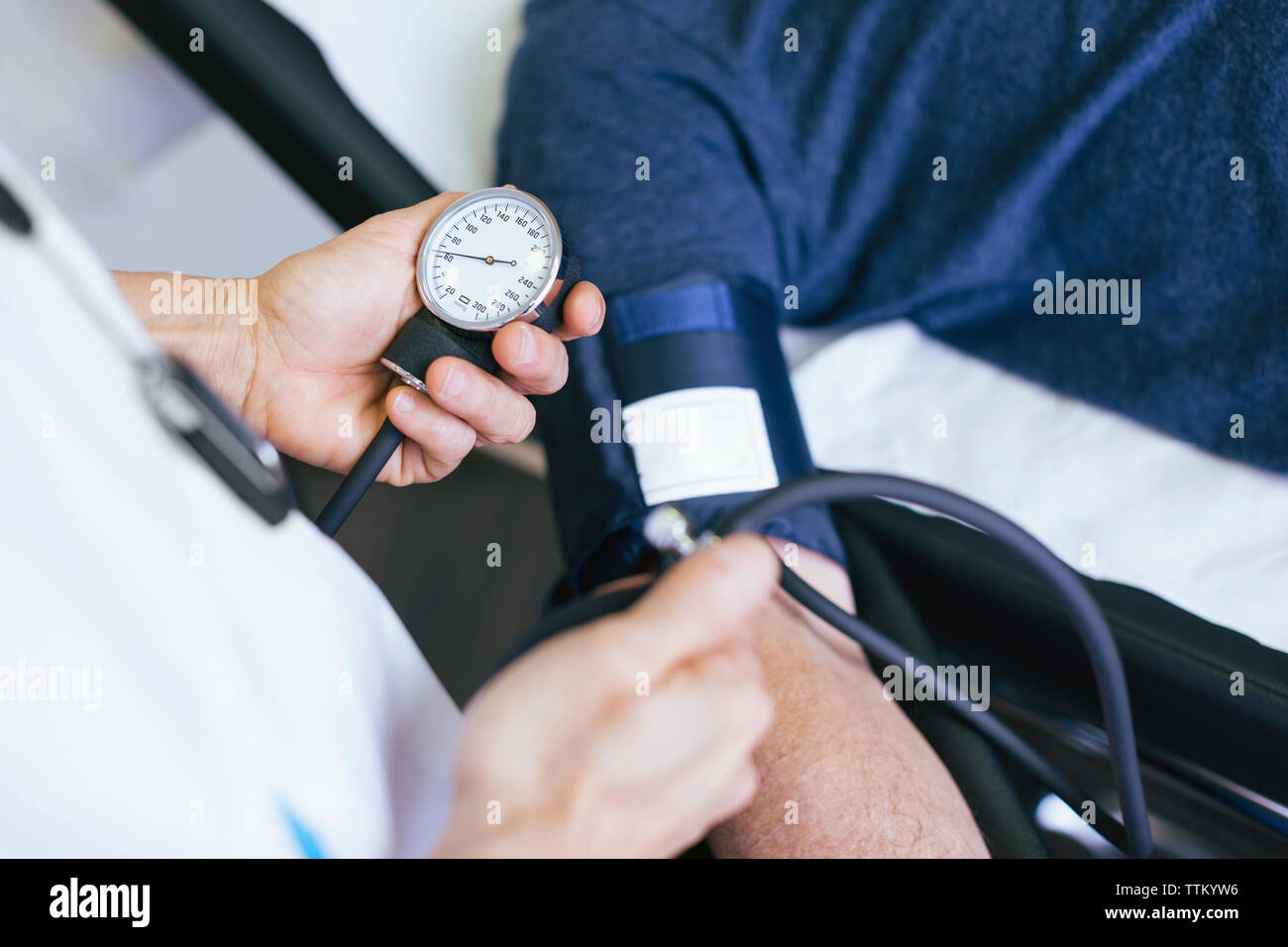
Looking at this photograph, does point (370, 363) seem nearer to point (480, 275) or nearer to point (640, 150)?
point (480, 275)

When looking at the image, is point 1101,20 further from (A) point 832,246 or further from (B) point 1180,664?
(B) point 1180,664

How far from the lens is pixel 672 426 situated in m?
0.75

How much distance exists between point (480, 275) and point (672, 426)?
208 mm

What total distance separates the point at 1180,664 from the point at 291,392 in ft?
2.48

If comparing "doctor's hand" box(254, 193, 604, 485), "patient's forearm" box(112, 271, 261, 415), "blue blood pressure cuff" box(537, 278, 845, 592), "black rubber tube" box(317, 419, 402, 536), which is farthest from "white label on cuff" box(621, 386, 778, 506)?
"patient's forearm" box(112, 271, 261, 415)

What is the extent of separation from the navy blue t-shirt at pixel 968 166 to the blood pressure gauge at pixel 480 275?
0.52 ft

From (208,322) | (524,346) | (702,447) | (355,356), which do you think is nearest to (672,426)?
(702,447)

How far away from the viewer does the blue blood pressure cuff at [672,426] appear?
744 millimetres

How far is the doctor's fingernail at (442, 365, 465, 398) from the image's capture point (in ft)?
2.10

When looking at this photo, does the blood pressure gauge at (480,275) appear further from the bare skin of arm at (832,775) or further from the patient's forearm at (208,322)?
the bare skin of arm at (832,775)

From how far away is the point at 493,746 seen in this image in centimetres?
36

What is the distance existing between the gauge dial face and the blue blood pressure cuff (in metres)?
0.15

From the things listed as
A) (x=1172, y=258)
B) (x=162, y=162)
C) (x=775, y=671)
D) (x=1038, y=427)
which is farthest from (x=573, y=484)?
(x=162, y=162)

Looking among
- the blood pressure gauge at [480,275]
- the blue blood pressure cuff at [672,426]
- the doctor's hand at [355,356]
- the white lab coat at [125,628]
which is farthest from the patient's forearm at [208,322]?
the white lab coat at [125,628]
